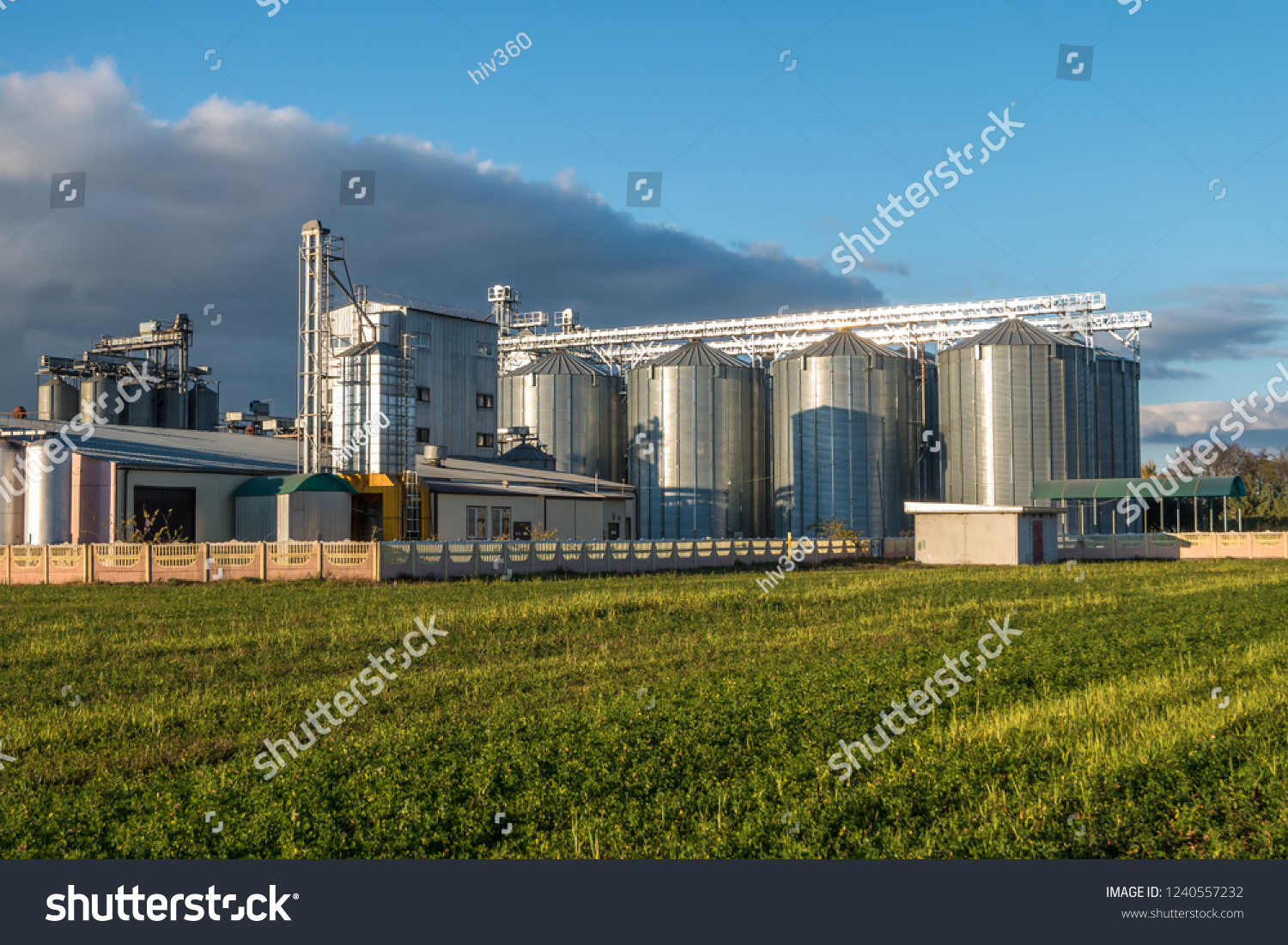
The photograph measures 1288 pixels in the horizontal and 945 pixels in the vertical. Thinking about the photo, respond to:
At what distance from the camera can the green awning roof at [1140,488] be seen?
55.6m

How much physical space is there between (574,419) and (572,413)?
0.41 metres

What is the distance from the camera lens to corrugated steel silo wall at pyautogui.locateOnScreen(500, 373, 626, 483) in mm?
68125

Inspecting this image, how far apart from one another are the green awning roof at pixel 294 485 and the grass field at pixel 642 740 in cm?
1653

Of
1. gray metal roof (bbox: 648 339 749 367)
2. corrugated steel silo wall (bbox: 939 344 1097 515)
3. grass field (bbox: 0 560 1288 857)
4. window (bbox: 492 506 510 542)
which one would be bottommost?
grass field (bbox: 0 560 1288 857)

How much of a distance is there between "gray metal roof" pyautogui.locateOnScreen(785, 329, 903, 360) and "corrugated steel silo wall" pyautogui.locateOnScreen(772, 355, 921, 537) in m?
0.33

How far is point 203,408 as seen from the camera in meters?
65.2

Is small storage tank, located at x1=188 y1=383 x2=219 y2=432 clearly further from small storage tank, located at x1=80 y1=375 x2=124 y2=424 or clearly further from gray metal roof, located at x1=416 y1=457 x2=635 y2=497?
gray metal roof, located at x1=416 y1=457 x2=635 y2=497

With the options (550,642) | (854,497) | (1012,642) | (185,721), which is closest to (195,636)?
(550,642)

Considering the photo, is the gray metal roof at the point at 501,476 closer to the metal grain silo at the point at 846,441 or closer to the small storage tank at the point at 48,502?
the metal grain silo at the point at 846,441

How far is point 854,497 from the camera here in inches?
2312

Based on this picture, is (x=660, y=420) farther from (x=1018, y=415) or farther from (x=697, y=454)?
(x=1018, y=415)

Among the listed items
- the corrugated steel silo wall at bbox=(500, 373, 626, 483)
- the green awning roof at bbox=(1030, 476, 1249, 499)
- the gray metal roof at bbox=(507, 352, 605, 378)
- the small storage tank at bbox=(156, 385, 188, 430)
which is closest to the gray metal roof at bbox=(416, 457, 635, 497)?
the corrugated steel silo wall at bbox=(500, 373, 626, 483)

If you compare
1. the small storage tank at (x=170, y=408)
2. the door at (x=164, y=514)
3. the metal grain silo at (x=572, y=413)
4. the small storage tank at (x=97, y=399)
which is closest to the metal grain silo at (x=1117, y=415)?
the metal grain silo at (x=572, y=413)

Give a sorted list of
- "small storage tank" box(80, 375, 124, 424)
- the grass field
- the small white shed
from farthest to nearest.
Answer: "small storage tank" box(80, 375, 124, 424), the small white shed, the grass field
